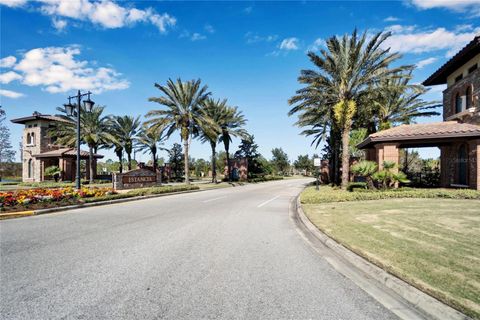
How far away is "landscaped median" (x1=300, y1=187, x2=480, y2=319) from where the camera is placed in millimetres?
3500

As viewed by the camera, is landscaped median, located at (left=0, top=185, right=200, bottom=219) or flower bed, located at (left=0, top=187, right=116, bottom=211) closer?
landscaped median, located at (left=0, top=185, right=200, bottom=219)

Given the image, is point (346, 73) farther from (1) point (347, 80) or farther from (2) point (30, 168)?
(2) point (30, 168)

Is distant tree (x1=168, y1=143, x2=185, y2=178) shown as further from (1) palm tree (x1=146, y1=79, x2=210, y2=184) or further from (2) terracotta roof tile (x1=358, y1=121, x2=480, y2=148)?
(2) terracotta roof tile (x1=358, y1=121, x2=480, y2=148)

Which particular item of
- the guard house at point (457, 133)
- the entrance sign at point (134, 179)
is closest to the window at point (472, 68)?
the guard house at point (457, 133)

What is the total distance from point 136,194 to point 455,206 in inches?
637

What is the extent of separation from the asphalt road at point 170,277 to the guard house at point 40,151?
3227 cm

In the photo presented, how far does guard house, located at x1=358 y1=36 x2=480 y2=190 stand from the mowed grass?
718 cm

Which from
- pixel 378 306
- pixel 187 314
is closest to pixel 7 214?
pixel 187 314

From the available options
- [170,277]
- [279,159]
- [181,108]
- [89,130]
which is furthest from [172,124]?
[279,159]

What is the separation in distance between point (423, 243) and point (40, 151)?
42.5 metres

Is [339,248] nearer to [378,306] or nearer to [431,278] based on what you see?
[431,278]

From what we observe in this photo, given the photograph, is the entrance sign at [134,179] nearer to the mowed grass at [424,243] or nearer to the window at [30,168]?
the mowed grass at [424,243]

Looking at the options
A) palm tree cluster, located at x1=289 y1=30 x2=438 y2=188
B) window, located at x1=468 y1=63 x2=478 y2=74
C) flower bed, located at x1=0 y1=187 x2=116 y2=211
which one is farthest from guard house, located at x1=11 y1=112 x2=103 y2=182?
window, located at x1=468 y1=63 x2=478 y2=74

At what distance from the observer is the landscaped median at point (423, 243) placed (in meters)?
3.50
